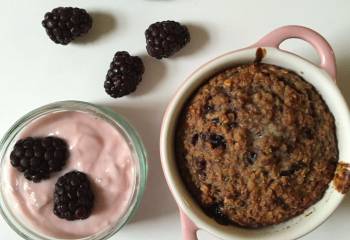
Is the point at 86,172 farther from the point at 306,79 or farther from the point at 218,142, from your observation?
the point at 306,79

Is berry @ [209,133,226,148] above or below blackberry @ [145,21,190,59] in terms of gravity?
below

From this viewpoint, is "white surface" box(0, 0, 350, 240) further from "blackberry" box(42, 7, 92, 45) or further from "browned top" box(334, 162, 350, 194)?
"browned top" box(334, 162, 350, 194)

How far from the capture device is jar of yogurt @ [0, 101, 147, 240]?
1.26 meters

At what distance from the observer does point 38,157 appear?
1.22 metres

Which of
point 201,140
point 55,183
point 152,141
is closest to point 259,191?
point 201,140

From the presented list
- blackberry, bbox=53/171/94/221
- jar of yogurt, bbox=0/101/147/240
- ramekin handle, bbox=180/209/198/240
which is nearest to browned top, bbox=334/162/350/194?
ramekin handle, bbox=180/209/198/240

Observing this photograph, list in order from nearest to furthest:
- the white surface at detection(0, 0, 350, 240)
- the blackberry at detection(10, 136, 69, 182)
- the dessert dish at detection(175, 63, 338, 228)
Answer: the dessert dish at detection(175, 63, 338, 228), the blackberry at detection(10, 136, 69, 182), the white surface at detection(0, 0, 350, 240)

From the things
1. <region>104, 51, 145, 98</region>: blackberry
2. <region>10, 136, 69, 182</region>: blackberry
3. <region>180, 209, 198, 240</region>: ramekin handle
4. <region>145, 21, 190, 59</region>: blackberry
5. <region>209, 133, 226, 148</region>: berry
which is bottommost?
<region>180, 209, 198, 240</region>: ramekin handle

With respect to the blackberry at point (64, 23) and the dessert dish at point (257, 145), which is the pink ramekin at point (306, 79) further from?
the blackberry at point (64, 23)

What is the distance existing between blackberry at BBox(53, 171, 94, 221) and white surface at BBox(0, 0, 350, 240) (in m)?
0.15

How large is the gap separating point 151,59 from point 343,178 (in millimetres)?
487

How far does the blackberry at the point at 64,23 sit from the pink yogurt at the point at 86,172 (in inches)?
6.7

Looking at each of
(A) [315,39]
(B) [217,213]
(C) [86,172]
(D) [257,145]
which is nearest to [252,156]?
(D) [257,145]

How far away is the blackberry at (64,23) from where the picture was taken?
1.29 metres
